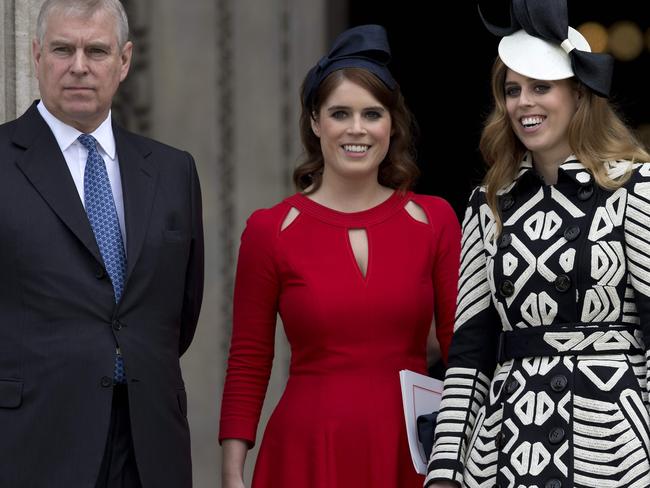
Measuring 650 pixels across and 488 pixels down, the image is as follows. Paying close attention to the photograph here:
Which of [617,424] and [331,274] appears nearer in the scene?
[617,424]

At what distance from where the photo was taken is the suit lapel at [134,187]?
3.85 m

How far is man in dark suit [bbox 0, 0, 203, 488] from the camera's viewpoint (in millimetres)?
3707

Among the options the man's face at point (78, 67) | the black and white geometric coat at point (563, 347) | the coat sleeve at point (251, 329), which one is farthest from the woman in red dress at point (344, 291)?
the man's face at point (78, 67)

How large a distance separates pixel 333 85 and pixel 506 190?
76 centimetres

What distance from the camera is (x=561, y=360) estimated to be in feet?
11.7

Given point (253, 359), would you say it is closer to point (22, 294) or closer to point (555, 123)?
point (22, 294)

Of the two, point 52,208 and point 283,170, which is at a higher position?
point 283,170

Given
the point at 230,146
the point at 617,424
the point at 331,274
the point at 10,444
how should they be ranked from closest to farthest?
the point at 617,424
the point at 10,444
the point at 331,274
the point at 230,146

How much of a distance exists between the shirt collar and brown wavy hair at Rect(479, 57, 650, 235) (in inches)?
36.1

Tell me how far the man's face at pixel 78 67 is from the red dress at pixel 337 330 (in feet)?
2.15

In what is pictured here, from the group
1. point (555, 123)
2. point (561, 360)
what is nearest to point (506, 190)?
point (555, 123)

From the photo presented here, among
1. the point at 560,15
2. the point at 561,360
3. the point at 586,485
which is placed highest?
the point at 560,15

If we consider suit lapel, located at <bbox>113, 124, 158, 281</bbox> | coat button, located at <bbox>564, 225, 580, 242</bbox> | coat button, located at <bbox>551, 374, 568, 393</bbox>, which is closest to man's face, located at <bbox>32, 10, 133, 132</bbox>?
suit lapel, located at <bbox>113, 124, 158, 281</bbox>

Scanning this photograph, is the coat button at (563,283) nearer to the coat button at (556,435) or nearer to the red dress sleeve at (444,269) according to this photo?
the coat button at (556,435)
